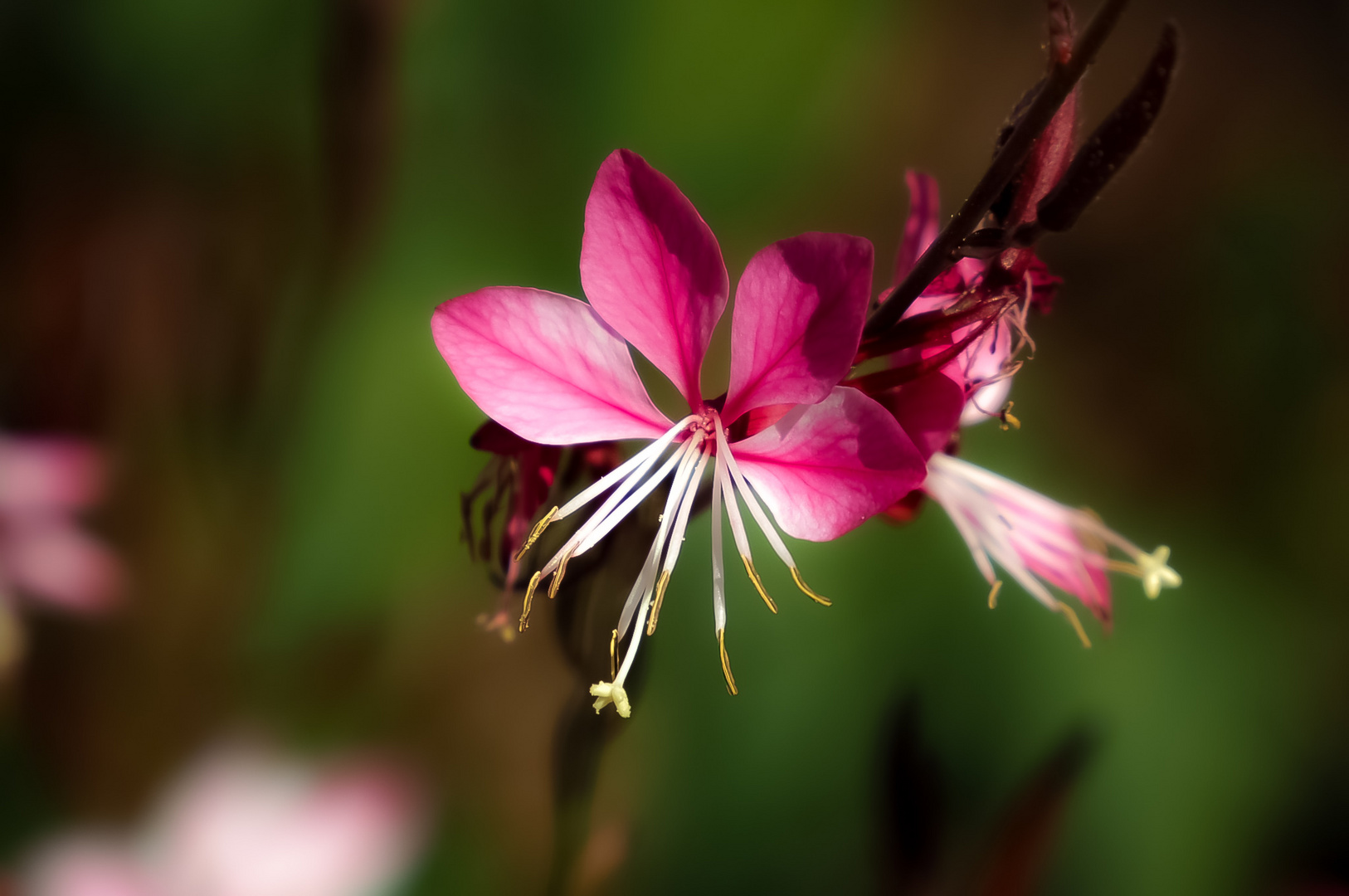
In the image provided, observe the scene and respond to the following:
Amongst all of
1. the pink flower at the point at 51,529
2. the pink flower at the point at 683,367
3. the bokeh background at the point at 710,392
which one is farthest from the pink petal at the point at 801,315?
the pink flower at the point at 51,529

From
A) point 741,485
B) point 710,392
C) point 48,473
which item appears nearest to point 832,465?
point 741,485

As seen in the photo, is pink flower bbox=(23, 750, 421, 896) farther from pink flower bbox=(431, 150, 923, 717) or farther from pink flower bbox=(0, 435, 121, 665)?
pink flower bbox=(431, 150, 923, 717)

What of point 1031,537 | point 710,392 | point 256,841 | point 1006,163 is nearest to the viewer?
point 1006,163

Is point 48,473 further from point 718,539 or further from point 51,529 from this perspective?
point 718,539

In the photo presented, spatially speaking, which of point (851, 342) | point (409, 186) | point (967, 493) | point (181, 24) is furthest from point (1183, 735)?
point (181, 24)

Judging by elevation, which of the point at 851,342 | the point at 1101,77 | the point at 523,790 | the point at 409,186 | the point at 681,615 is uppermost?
the point at 1101,77

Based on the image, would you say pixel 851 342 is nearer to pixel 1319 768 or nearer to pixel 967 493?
pixel 967 493

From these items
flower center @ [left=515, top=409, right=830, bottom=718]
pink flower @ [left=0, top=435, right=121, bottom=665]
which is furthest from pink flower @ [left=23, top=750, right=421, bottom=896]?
flower center @ [left=515, top=409, right=830, bottom=718]
